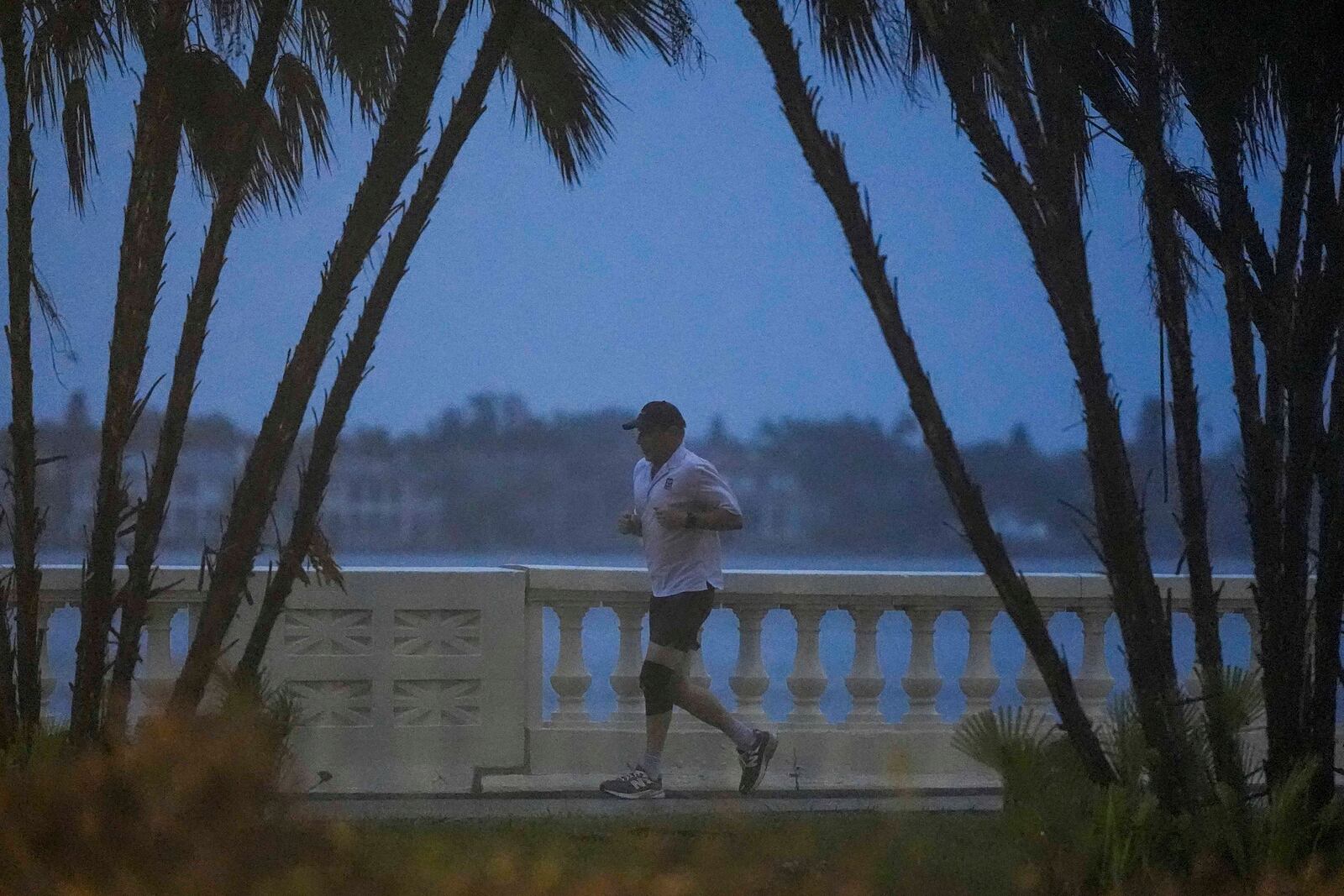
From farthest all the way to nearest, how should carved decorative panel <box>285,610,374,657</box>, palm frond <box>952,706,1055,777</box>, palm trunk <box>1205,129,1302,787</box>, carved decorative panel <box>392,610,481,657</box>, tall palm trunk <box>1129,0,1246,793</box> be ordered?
carved decorative panel <box>392,610,481,657</box>
carved decorative panel <box>285,610,374,657</box>
tall palm trunk <box>1129,0,1246,793</box>
palm trunk <box>1205,129,1302,787</box>
palm frond <box>952,706,1055,777</box>

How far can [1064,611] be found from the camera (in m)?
8.64

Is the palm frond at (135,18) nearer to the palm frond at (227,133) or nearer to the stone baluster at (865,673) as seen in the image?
the palm frond at (227,133)

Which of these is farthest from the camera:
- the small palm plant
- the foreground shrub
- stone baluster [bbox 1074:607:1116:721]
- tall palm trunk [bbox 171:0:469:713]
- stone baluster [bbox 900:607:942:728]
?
stone baluster [bbox 1074:607:1116:721]

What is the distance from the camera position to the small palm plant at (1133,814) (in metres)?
4.23

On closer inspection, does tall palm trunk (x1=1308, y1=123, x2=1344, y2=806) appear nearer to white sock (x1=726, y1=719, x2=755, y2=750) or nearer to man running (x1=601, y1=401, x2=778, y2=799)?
man running (x1=601, y1=401, x2=778, y2=799)

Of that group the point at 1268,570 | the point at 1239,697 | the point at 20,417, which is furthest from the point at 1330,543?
the point at 20,417

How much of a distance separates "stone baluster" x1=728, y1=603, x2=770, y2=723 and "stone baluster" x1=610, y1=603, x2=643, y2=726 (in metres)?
0.54

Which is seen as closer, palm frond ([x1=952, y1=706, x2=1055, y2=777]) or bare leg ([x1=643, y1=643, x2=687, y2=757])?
palm frond ([x1=952, y1=706, x2=1055, y2=777])

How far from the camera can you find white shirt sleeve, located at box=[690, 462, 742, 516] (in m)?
7.65

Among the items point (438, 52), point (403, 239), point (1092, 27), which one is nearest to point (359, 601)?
point (403, 239)

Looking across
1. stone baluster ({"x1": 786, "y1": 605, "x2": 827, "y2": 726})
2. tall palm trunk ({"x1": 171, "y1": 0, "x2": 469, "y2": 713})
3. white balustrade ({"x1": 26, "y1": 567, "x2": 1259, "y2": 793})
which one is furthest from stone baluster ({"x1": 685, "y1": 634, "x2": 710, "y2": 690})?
→ tall palm trunk ({"x1": 171, "y1": 0, "x2": 469, "y2": 713})

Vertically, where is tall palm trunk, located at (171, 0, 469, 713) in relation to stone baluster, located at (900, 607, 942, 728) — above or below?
above

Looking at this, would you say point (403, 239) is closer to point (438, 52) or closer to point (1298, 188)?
point (438, 52)

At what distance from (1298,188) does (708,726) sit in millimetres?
4546
